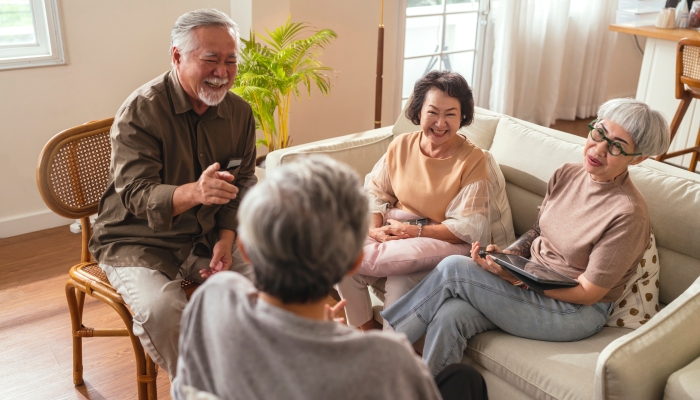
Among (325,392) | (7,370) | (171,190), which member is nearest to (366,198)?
(325,392)

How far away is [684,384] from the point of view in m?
1.55

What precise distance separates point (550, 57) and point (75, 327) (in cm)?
425

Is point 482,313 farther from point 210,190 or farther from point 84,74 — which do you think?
point 84,74

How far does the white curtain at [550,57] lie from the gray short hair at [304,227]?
4.13 m

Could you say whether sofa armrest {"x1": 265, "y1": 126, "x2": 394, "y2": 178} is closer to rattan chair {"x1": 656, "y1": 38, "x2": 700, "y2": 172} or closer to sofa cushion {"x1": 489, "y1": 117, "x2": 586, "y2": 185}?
sofa cushion {"x1": 489, "y1": 117, "x2": 586, "y2": 185}

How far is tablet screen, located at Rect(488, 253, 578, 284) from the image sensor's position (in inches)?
72.8

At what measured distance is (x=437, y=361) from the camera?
Result: 6.37 ft

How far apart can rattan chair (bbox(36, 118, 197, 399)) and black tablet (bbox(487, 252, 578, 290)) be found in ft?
3.28

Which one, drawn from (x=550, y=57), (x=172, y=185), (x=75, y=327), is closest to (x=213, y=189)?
(x=172, y=185)

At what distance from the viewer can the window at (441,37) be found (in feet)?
15.0

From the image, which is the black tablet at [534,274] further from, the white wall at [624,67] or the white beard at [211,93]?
the white wall at [624,67]

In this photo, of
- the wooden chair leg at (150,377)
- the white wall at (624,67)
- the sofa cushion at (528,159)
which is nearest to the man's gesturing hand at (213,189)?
the wooden chair leg at (150,377)

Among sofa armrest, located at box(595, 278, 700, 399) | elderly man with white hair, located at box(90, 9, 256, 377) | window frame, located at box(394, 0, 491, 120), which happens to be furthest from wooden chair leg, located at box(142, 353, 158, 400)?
window frame, located at box(394, 0, 491, 120)

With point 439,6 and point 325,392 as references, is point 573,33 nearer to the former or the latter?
point 439,6
